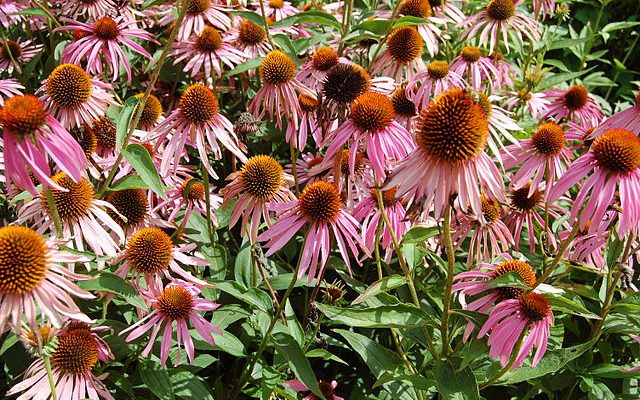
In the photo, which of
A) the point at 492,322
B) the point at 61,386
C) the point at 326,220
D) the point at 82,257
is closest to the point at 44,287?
the point at 82,257

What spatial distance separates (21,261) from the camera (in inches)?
51.1

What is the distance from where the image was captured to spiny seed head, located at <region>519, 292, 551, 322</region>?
1619 millimetres

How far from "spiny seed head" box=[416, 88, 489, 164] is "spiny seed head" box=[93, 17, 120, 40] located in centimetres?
161

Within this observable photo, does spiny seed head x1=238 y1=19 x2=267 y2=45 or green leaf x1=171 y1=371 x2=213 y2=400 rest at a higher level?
spiny seed head x1=238 y1=19 x2=267 y2=45

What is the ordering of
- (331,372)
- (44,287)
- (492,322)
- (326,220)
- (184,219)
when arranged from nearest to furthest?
1. (44,287)
2. (492,322)
3. (326,220)
4. (184,219)
5. (331,372)

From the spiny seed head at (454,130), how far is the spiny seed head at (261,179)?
0.67 metres

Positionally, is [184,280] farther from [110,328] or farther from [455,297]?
[455,297]

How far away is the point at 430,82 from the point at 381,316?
1.19 m

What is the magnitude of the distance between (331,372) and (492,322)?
88cm

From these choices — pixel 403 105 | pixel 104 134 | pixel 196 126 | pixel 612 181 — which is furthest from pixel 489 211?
pixel 104 134

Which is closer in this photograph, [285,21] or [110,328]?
[110,328]

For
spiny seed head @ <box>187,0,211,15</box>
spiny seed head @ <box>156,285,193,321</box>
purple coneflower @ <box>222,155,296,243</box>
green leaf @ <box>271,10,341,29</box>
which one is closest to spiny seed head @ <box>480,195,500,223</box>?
purple coneflower @ <box>222,155,296,243</box>

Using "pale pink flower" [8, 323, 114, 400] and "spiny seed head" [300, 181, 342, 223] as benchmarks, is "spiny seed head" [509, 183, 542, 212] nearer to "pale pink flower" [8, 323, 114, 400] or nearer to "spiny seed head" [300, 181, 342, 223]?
"spiny seed head" [300, 181, 342, 223]

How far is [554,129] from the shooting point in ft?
7.66
